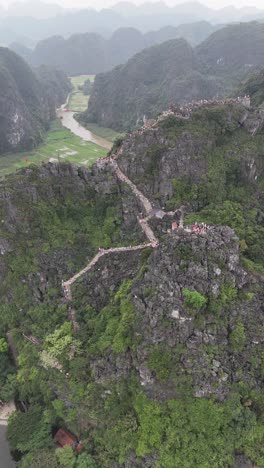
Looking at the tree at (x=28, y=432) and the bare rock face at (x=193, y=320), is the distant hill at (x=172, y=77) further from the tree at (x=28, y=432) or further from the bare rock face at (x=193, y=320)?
the tree at (x=28, y=432)

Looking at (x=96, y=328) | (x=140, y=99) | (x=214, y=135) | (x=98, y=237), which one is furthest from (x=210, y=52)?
(x=96, y=328)

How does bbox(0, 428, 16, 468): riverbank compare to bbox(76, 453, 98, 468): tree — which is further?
bbox(0, 428, 16, 468): riverbank

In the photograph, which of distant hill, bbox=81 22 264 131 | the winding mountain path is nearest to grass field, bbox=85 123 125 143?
distant hill, bbox=81 22 264 131

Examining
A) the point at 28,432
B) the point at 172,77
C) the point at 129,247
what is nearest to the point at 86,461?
the point at 28,432

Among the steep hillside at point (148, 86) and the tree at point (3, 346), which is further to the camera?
the steep hillside at point (148, 86)

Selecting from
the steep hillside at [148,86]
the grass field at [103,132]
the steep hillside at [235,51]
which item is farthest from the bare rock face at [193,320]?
the steep hillside at [235,51]

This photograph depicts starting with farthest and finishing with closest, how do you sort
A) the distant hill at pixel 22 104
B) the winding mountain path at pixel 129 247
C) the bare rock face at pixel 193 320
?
1. the distant hill at pixel 22 104
2. the winding mountain path at pixel 129 247
3. the bare rock face at pixel 193 320

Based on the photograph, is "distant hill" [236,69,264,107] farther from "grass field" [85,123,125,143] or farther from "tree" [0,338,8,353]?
"tree" [0,338,8,353]

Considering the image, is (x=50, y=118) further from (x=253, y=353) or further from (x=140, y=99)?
(x=253, y=353)
